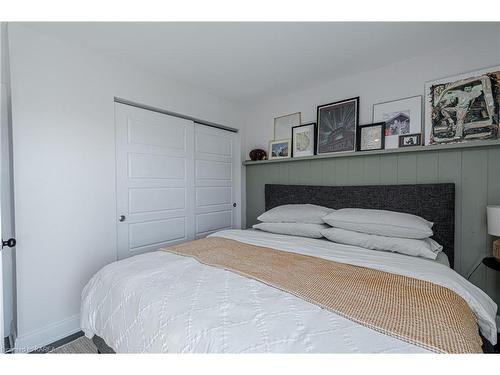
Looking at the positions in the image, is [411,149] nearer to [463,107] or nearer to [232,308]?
[463,107]

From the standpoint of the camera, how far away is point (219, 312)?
92 centimetres

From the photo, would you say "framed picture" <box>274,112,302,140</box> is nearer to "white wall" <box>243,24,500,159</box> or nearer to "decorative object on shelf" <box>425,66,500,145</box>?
"white wall" <box>243,24,500,159</box>

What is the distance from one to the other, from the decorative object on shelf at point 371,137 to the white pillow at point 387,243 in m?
0.96

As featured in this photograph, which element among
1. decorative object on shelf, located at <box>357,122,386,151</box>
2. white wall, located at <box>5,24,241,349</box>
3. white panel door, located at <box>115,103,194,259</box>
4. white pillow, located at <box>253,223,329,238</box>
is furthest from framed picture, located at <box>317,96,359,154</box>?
white wall, located at <box>5,24,241,349</box>

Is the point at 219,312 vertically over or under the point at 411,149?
under

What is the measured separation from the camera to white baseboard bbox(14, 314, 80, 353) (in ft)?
5.45

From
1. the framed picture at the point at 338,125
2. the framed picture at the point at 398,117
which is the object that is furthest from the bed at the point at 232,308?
the framed picture at the point at 338,125

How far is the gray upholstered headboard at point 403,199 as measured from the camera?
1898mm

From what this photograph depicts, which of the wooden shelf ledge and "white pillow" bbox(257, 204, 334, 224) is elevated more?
the wooden shelf ledge

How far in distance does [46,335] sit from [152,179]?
150 cm

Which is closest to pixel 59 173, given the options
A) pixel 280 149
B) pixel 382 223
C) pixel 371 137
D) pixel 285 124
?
pixel 280 149

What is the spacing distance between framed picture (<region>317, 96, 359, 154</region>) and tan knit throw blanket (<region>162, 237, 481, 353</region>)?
4.77 ft
